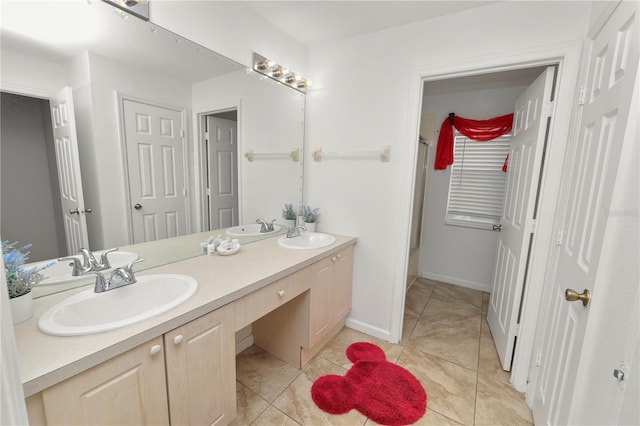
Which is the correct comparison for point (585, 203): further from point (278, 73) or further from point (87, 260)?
point (87, 260)

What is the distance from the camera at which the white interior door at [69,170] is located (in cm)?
118

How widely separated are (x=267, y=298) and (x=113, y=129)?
1146 millimetres

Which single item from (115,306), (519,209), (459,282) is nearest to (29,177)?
(115,306)

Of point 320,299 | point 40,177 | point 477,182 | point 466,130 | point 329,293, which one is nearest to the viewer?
point 40,177

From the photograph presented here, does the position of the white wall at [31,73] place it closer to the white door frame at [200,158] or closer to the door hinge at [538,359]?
the white door frame at [200,158]

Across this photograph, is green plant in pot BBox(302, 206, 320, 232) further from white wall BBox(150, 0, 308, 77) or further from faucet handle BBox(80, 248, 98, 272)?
faucet handle BBox(80, 248, 98, 272)

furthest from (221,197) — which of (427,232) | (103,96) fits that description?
(427,232)

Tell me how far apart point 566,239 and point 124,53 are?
7.92 ft

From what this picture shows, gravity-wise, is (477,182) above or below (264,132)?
below

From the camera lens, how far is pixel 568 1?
153 centimetres

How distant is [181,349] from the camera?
1.09 m

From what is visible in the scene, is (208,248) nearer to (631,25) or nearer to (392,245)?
(392,245)

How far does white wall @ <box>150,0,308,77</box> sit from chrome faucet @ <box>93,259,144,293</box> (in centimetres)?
128

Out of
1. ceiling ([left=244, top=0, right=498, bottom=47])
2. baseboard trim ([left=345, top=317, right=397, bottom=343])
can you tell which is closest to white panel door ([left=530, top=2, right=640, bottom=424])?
ceiling ([left=244, top=0, right=498, bottom=47])
